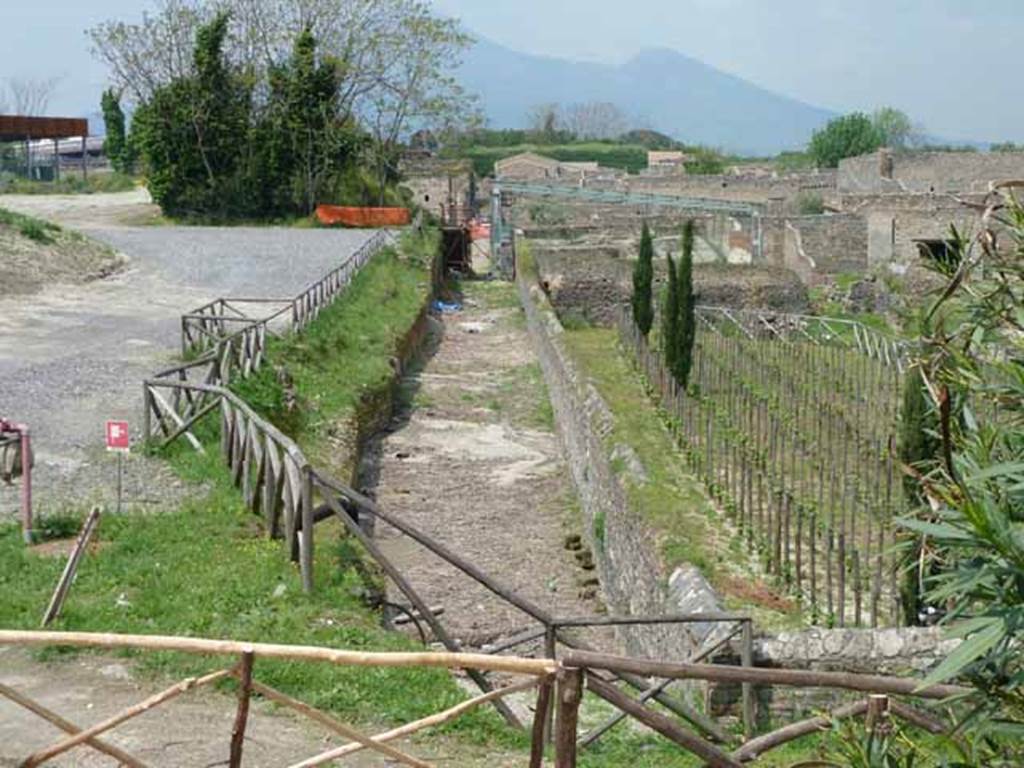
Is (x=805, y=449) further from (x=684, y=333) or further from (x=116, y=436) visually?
(x=116, y=436)

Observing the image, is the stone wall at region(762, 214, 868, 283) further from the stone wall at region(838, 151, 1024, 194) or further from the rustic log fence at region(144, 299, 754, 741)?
the rustic log fence at region(144, 299, 754, 741)

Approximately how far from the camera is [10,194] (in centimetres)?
5103

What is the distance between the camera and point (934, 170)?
47688 mm

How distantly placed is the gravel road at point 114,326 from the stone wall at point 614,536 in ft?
13.7

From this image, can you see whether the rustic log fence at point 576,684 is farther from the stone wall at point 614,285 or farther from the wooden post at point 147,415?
the stone wall at point 614,285

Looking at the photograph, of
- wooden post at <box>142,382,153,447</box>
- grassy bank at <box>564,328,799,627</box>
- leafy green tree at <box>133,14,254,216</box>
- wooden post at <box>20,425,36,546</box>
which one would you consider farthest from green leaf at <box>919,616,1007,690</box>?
leafy green tree at <box>133,14,254,216</box>

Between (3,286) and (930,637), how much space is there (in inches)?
864

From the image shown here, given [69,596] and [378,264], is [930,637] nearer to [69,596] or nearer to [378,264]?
[69,596]

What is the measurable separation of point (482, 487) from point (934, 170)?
35.3 metres

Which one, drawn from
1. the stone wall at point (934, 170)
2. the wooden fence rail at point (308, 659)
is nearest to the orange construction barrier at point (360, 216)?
the stone wall at point (934, 170)

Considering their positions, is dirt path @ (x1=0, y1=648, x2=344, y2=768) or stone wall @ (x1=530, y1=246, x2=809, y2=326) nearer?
dirt path @ (x1=0, y1=648, x2=344, y2=768)

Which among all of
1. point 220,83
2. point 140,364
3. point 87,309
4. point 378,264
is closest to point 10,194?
point 220,83

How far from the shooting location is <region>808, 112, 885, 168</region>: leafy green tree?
83.9 metres

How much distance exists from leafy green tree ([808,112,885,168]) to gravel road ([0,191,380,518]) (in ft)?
173
